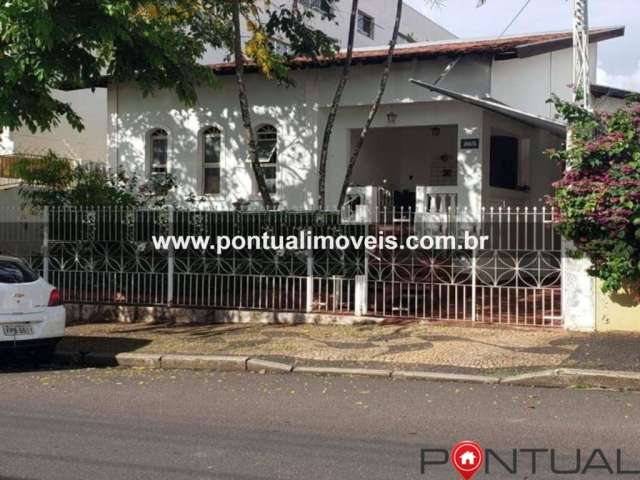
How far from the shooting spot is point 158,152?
1805 cm

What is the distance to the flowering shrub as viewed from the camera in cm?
984

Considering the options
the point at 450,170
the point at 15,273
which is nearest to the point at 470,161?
the point at 450,170

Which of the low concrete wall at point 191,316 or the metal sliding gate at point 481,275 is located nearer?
the metal sliding gate at point 481,275

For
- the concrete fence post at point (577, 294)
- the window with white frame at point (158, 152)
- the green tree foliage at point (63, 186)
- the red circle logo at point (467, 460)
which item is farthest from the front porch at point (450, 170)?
the red circle logo at point (467, 460)

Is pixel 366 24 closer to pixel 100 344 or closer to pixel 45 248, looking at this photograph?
pixel 45 248

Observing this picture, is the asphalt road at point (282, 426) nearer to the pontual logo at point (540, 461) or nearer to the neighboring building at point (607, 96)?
the pontual logo at point (540, 461)

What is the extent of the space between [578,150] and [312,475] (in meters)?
6.89

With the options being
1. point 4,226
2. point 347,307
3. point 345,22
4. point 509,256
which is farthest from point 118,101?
point 345,22

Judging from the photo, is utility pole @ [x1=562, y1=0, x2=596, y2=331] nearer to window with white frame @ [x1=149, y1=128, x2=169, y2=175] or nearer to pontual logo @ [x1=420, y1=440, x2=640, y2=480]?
pontual logo @ [x1=420, y1=440, x2=640, y2=480]

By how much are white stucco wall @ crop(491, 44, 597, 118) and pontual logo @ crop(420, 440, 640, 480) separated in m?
9.71

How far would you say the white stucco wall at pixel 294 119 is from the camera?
587 inches

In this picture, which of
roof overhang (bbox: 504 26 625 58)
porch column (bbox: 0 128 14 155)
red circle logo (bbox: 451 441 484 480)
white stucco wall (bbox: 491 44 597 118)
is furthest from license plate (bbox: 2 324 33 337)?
porch column (bbox: 0 128 14 155)

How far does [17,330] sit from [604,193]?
7781 mm

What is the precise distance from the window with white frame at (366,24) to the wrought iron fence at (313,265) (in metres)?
21.3
